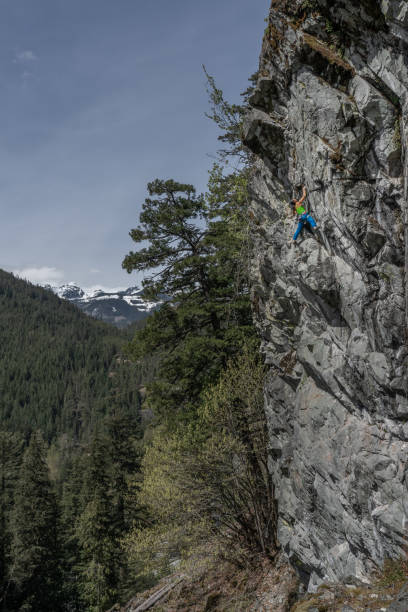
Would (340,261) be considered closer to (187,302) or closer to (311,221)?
(311,221)

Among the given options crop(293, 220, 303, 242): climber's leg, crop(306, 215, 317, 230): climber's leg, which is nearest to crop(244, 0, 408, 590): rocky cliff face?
crop(306, 215, 317, 230): climber's leg

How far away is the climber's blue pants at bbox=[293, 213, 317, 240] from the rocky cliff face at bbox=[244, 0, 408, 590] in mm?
206

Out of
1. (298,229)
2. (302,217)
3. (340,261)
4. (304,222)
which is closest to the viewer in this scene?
(340,261)

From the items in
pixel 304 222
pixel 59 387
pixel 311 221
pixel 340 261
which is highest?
pixel 59 387

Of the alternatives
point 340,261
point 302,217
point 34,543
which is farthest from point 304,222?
point 34,543

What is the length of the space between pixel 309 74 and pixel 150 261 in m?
8.79

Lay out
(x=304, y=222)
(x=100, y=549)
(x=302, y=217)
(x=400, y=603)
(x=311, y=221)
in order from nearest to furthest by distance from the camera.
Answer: (x=400, y=603) < (x=311, y=221) < (x=302, y=217) < (x=304, y=222) < (x=100, y=549)

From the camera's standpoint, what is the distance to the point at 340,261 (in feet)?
24.3

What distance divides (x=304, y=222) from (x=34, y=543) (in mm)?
28180

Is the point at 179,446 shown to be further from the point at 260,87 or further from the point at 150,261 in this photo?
the point at 260,87

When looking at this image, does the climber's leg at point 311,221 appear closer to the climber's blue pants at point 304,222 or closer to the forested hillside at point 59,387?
the climber's blue pants at point 304,222

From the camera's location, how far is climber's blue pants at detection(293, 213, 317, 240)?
785cm

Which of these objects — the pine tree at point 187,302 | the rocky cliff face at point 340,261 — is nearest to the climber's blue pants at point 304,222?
the rocky cliff face at point 340,261

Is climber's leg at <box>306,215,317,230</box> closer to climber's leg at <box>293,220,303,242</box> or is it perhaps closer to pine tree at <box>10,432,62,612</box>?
climber's leg at <box>293,220,303,242</box>
